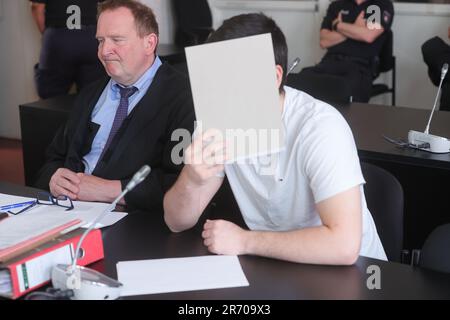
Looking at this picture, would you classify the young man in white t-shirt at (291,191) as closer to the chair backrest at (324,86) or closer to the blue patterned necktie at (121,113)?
the blue patterned necktie at (121,113)

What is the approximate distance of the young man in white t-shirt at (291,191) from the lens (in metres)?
1.34

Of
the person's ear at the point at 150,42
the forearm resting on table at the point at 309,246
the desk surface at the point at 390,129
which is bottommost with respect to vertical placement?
the forearm resting on table at the point at 309,246

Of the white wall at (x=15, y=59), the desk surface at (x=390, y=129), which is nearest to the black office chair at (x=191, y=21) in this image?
the white wall at (x=15, y=59)

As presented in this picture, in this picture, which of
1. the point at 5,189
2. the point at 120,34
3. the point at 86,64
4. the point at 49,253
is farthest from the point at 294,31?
the point at 49,253

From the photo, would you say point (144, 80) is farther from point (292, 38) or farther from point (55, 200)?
point (292, 38)

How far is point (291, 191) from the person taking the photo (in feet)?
5.11

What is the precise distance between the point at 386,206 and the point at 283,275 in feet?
1.52

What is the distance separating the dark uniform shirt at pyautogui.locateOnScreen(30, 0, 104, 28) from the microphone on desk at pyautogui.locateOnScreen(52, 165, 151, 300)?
262 cm

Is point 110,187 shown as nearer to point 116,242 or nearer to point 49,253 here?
point 116,242

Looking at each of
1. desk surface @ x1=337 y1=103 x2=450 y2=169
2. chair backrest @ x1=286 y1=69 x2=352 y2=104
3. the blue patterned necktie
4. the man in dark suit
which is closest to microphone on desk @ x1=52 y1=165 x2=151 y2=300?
the man in dark suit

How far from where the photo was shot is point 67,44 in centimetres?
361

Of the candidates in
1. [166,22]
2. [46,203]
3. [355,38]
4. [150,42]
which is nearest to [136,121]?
[150,42]
